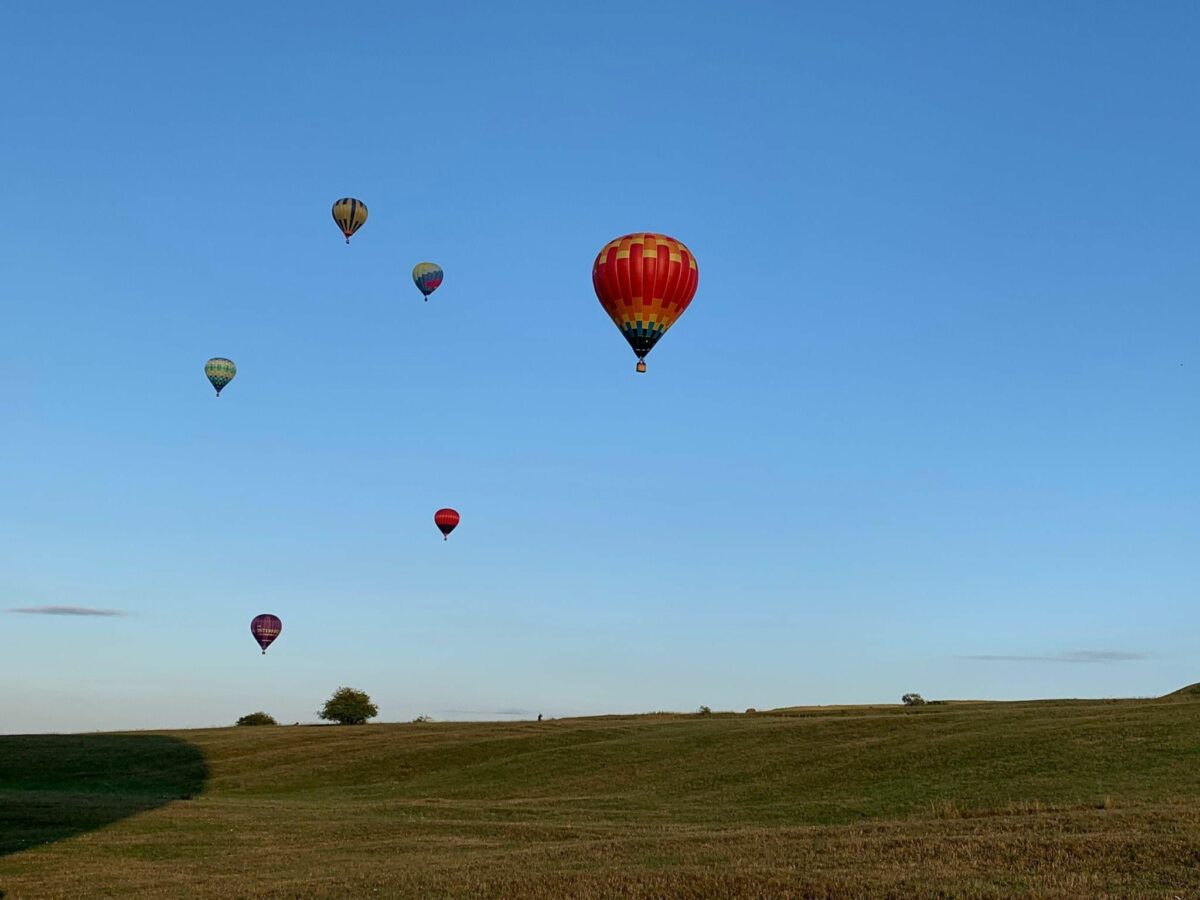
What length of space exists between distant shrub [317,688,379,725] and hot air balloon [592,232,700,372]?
253 feet

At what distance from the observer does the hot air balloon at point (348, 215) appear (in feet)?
282

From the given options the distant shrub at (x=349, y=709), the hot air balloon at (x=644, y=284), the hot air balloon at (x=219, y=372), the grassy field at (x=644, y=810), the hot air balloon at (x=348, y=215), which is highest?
the hot air balloon at (x=348, y=215)

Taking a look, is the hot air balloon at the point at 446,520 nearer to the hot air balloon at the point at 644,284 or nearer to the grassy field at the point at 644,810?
the grassy field at the point at 644,810

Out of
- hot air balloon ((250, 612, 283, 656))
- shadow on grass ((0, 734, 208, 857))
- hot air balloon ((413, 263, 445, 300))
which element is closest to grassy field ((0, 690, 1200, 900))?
shadow on grass ((0, 734, 208, 857))

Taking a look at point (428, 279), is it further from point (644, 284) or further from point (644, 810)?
point (644, 810)

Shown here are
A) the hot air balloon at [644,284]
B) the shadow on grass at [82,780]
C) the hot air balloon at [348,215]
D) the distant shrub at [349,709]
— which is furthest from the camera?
the distant shrub at [349,709]

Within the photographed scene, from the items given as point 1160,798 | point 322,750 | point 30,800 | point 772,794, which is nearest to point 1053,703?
point 772,794

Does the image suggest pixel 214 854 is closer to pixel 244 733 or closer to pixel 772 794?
pixel 772 794

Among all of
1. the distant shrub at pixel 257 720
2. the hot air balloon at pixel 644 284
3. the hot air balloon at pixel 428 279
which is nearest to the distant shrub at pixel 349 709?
the distant shrub at pixel 257 720

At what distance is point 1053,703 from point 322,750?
4850 centimetres

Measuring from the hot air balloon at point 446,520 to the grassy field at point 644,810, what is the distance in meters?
17.0

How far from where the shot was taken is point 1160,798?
37.0 meters

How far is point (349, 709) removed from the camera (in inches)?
4658

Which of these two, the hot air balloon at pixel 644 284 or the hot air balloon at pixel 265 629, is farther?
the hot air balloon at pixel 265 629
